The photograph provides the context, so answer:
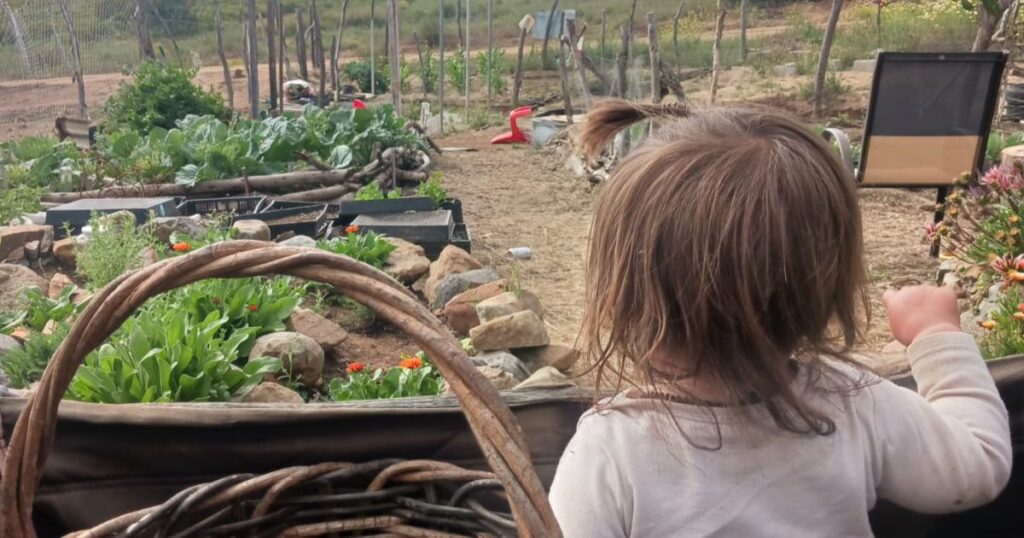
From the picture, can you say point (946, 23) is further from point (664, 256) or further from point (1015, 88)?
point (664, 256)

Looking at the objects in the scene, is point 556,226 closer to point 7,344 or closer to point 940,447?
point 7,344

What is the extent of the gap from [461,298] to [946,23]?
17.1m

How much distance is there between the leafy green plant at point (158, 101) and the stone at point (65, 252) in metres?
4.36

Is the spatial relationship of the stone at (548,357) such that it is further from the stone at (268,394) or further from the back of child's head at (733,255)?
the back of child's head at (733,255)

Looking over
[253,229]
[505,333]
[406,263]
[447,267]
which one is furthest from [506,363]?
[253,229]

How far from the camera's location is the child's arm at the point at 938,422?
1.23m

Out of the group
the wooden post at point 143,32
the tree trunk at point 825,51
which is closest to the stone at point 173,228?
the tree trunk at point 825,51

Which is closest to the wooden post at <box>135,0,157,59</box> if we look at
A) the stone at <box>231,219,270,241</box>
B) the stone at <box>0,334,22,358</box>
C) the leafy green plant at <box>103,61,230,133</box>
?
the leafy green plant at <box>103,61,230,133</box>

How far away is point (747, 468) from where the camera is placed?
117 centimetres

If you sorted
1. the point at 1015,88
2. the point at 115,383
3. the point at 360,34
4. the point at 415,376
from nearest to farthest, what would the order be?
the point at 115,383 < the point at 415,376 < the point at 1015,88 < the point at 360,34

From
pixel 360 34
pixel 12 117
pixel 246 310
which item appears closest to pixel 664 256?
pixel 246 310

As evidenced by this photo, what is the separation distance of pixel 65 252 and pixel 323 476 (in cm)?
426

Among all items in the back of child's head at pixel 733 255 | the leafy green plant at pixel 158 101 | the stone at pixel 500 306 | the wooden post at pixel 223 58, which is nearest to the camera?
the back of child's head at pixel 733 255

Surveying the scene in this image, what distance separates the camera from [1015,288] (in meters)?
3.13
